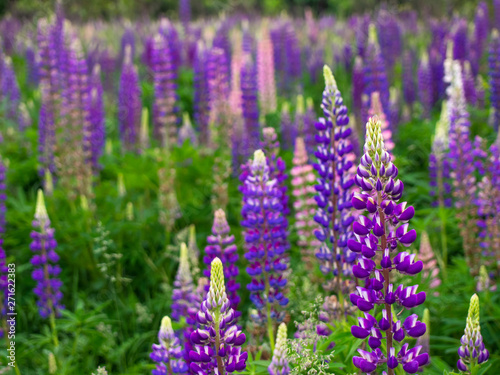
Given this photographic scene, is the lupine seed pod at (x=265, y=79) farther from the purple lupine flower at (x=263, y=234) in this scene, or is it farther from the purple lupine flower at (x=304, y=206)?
the purple lupine flower at (x=263, y=234)

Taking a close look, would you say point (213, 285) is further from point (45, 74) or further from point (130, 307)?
point (45, 74)

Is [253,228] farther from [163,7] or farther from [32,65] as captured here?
[163,7]

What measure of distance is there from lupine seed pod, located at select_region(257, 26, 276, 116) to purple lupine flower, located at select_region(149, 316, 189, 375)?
557 centimetres

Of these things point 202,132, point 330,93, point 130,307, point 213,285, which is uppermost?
point 202,132

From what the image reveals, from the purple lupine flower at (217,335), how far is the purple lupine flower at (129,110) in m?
4.87

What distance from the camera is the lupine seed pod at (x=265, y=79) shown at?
316 inches

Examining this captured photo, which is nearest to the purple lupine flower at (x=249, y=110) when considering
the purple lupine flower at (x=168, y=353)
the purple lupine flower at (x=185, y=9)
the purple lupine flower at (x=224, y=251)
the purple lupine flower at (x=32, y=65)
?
the purple lupine flower at (x=224, y=251)

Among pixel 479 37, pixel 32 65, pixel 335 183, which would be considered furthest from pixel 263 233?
pixel 32 65

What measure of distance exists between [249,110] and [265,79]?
2.40m

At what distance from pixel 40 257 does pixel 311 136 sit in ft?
9.16

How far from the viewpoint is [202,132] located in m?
6.59

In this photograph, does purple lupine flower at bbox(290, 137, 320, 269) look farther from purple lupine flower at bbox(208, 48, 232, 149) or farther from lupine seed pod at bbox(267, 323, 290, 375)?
purple lupine flower at bbox(208, 48, 232, 149)

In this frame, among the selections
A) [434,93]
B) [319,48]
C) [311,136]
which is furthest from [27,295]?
[319,48]

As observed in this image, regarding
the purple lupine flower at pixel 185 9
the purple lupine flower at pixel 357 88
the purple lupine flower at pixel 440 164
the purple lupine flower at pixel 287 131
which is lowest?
the purple lupine flower at pixel 440 164
